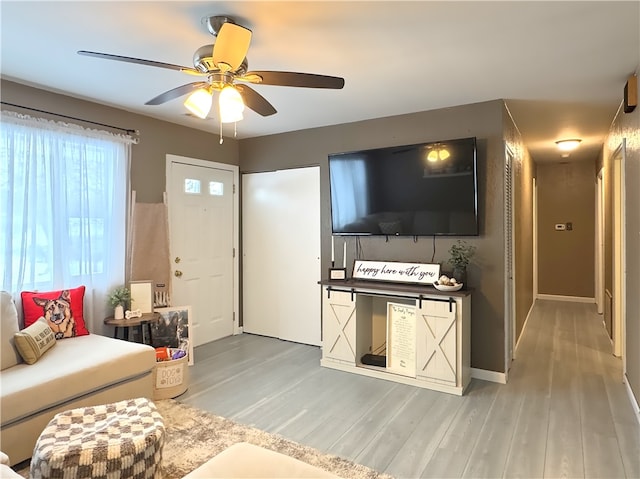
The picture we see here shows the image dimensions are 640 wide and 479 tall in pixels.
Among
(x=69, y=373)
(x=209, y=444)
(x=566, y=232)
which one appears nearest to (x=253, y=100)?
(x=69, y=373)

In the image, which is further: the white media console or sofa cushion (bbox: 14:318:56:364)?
the white media console

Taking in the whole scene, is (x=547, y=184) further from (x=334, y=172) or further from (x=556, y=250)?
(x=334, y=172)

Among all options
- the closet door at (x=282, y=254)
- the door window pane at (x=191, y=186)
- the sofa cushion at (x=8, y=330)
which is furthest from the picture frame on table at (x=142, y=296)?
the closet door at (x=282, y=254)

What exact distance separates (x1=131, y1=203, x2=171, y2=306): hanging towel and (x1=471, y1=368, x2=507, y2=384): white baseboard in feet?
10.0

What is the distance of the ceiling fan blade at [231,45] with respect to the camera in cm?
185

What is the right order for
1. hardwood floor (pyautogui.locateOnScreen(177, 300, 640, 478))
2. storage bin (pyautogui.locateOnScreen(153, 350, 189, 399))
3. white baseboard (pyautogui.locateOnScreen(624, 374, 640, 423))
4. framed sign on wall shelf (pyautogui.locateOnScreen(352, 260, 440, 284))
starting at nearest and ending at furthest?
hardwood floor (pyautogui.locateOnScreen(177, 300, 640, 478))
white baseboard (pyautogui.locateOnScreen(624, 374, 640, 423))
storage bin (pyautogui.locateOnScreen(153, 350, 189, 399))
framed sign on wall shelf (pyautogui.locateOnScreen(352, 260, 440, 284))

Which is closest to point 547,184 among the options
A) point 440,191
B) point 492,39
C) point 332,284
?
point 440,191

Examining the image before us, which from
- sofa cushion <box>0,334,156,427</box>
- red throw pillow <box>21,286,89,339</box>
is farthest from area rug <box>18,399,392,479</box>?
red throw pillow <box>21,286,89,339</box>

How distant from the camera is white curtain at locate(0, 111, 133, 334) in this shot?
308 cm

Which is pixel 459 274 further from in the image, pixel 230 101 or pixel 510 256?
pixel 230 101

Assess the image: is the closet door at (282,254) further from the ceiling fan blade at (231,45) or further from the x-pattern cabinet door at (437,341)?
the ceiling fan blade at (231,45)

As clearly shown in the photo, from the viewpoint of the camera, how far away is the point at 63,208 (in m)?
3.39

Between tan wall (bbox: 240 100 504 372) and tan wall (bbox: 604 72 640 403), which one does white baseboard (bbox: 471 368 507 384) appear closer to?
tan wall (bbox: 240 100 504 372)

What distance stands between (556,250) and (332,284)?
18.6 feet
